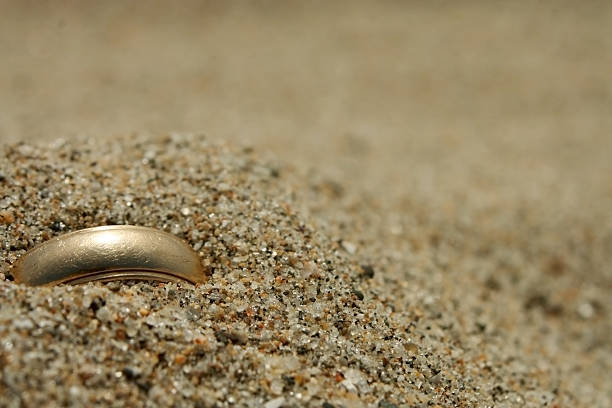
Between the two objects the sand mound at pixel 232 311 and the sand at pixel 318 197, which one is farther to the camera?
the sand at pixel 318 197

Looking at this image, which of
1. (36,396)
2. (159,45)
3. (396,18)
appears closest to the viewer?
(36,396)

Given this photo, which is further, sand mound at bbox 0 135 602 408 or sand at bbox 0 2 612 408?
sand at bbox 0 2 612 408

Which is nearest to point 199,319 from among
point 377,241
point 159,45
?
point 377,241

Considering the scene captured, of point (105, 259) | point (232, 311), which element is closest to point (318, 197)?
point (232, 311)

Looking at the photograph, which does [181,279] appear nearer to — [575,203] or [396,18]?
[575,203]

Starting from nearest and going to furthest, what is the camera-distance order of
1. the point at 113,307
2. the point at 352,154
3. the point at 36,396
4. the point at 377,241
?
the point at 36,396 < the point at 113,307 < the point at 377,241 < the point at 352,154
